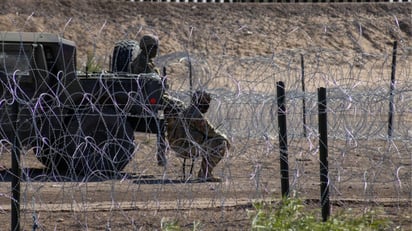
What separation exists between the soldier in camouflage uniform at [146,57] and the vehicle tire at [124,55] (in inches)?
11.3

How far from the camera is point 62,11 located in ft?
96.8

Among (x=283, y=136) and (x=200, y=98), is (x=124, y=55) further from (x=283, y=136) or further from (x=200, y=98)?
(x=283, y=136)

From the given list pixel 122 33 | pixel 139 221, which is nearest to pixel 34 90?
pixel 139 221

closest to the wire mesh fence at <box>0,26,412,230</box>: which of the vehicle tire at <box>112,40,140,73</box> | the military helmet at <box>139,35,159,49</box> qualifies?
the military helmet at <box>139,35,159,49</box>

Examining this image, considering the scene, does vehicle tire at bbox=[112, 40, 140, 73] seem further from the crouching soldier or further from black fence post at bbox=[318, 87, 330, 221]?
black fence post at bbox=[318, 87, 330, 221]

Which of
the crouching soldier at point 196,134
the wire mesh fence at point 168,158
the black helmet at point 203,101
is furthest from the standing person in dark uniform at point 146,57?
the black helmet at point 203,101

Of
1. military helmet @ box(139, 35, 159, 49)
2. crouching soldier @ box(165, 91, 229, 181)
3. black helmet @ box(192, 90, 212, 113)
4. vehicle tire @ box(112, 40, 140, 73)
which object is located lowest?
crouching soldier @ box(165, 91, 229, 181)

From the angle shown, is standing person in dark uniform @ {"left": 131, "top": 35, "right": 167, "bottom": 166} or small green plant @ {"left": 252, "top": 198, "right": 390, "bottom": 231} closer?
small green plant @ {"left": 252, "top": 198, "right": 390, "bottom": 231}

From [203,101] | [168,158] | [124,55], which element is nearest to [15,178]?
[168,158]

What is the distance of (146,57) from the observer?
45.2ft

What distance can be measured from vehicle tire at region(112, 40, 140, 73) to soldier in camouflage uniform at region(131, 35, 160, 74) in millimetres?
286

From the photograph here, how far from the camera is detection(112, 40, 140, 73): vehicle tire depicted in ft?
47.1

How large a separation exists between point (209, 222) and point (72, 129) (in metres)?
4.18

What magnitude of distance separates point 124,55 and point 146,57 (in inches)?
29.1
